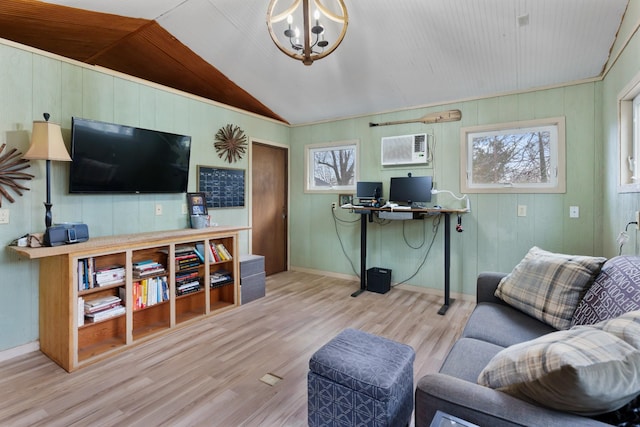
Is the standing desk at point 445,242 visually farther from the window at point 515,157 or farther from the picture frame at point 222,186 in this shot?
the picture frame at point 222,186

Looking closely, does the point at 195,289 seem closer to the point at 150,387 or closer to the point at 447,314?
the point at 150,387

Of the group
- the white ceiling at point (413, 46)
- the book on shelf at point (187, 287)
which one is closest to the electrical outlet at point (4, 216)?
the book on shelf at point (187, 287)

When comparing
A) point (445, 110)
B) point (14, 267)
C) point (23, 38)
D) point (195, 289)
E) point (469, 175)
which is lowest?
point (195, 289)

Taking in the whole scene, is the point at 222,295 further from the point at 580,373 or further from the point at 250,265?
the point at 580,373

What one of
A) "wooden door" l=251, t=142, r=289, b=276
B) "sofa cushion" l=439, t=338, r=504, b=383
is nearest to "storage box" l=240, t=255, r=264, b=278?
"wooden door" l=251, t=142, r=289, b=276

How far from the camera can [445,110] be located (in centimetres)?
389

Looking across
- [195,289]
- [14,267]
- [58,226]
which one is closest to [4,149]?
[58,226]

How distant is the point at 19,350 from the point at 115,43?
111 inches

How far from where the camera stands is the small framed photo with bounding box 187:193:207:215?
143 inches

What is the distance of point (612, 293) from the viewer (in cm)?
149

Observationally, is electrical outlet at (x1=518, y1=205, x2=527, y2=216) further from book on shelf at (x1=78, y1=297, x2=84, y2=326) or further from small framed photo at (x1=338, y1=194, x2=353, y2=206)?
book on shelf at (x1=78, y1=297, x2=84, y2=326)

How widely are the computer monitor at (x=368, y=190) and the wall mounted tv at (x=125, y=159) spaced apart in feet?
7.06

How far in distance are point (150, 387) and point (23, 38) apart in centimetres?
307

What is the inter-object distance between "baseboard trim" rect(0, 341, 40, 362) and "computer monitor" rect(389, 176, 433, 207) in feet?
12.4
